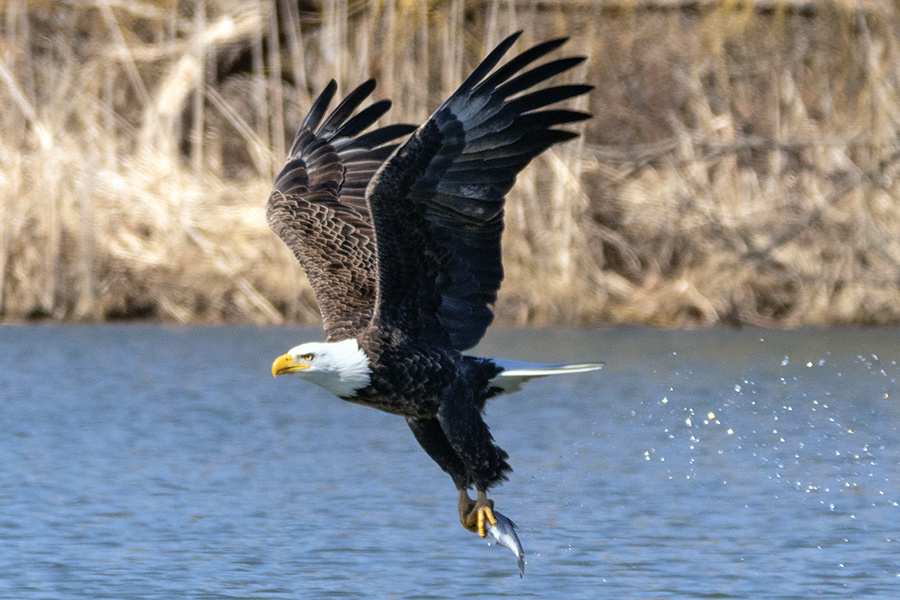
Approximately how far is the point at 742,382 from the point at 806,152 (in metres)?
3.84

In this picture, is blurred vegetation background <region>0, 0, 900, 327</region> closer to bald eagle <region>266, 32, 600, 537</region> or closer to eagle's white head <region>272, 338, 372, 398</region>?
bald eagle <region>266, 32, 600, 537</region>

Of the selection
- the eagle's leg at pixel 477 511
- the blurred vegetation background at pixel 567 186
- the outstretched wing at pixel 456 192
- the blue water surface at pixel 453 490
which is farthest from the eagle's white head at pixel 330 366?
the blurred vegetation background at pixel 567 186

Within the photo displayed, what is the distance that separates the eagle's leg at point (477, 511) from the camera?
615 centimetres

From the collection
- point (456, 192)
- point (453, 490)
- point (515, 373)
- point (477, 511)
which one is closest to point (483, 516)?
point (477, 511)

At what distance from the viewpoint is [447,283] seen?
20.0 feet

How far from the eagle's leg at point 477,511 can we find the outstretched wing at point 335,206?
2.58 feet

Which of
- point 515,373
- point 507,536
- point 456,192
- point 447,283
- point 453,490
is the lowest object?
point 453,490

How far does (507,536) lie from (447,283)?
0.99m

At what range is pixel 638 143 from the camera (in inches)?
692

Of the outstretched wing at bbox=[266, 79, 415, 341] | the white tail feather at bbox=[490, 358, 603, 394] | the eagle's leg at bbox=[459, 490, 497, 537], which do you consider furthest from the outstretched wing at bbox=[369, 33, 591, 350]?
the eagle's leg at bbox=[459, 490, 497, 537]

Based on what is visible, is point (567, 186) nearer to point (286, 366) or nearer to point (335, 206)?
point (335, 206)

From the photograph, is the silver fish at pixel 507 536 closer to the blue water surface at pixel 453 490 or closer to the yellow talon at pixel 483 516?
the yellow talon at pixel 483 516

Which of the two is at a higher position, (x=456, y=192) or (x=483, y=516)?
(x=456, y=192)

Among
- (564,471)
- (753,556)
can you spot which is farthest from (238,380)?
(753,556)
